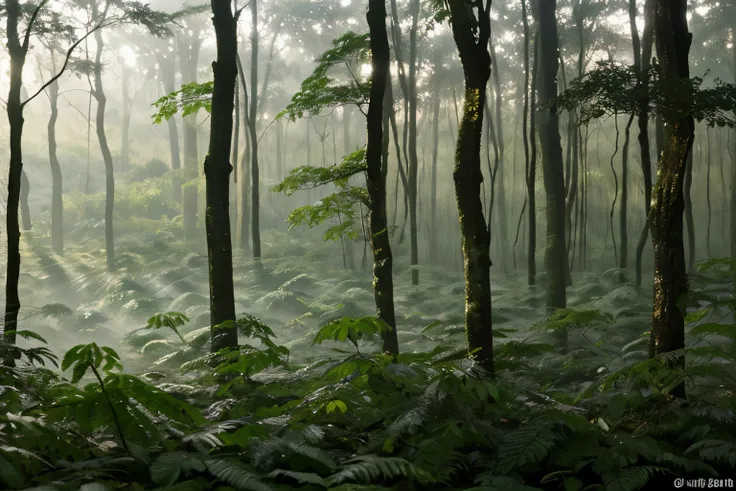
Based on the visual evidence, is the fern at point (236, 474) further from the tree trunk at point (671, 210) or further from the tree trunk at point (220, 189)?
the tree trunk at point (220, 189)

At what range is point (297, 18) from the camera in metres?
26.5

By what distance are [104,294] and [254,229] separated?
660 cm

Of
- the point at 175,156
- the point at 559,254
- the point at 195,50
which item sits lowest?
the point at 559,254

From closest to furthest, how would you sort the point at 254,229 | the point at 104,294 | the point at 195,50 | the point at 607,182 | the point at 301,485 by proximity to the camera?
1. the point at 301,485
2. the point at 254,229
3. the point at 104,294
4. the point at 195,50
5. the point at 607,182

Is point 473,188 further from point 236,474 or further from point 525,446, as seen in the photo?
point 236,474

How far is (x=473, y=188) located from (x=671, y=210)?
1.57 meters

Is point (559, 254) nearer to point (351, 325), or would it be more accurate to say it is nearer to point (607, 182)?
point (351, 325)

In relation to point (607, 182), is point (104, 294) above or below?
below

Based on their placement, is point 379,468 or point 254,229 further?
point 254,229

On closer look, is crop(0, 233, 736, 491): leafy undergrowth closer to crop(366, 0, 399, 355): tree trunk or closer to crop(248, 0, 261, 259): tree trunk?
crop(366, 0, 399, 355): tree trunk

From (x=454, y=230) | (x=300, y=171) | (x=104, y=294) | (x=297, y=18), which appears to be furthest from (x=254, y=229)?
(x=454, y=230)

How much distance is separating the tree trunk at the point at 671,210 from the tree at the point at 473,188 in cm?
135

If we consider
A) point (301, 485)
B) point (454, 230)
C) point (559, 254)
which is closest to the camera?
point (301, 485)

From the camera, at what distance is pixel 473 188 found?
469 centimetres
